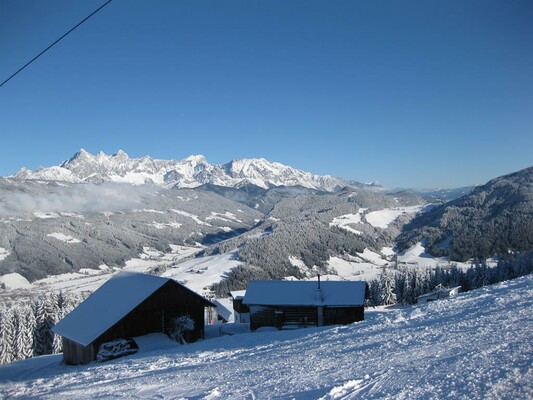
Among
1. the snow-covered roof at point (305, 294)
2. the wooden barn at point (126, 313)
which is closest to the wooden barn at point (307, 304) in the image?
the snow-covered roof at point (305, 294)

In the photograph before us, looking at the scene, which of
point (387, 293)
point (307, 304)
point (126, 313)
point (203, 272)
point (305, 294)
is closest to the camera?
point (126, 313)

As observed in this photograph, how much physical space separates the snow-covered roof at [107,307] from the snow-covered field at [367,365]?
1214 cm

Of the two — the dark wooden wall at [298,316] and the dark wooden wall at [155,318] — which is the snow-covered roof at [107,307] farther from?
the dark wooden wall at [298,316]

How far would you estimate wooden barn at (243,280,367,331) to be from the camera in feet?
126

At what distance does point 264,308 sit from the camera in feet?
130

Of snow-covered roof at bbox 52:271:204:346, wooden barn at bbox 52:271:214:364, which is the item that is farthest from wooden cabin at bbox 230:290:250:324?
snow-covered roof at bbox 52:271:204:346

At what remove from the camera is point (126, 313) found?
29641 mm

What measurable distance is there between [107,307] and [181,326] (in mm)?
5879

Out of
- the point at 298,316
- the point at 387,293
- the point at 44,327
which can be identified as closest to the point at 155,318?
the point at 298,316

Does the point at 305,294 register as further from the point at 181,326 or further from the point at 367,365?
the point at 367,365

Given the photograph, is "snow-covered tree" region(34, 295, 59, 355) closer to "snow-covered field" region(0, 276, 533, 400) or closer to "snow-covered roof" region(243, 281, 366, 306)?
"snow-covered roof" region(243, 281, 366, 306)

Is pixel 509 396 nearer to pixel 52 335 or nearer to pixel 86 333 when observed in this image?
pixel 86 333

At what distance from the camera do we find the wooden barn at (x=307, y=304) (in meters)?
38.3

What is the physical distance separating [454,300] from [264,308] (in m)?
21.6
